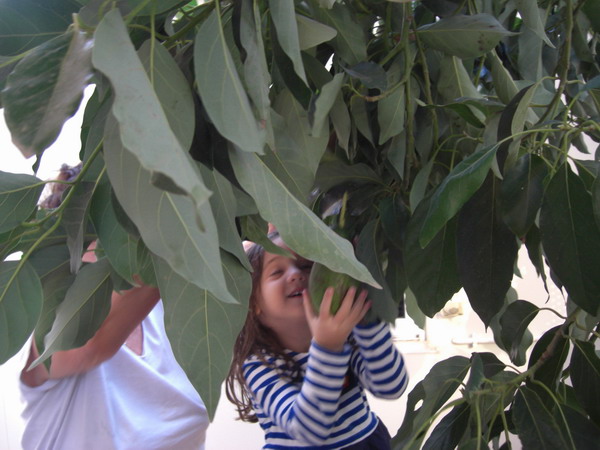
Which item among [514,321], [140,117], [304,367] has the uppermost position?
[140,117]

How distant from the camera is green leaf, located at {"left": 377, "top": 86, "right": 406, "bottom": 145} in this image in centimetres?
38

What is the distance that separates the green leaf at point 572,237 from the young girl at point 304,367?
472mm

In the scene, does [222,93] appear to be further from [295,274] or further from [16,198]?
[295,274]

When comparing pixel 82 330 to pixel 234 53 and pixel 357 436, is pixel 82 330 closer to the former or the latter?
pixel 234 53

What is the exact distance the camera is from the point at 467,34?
376 millimetres

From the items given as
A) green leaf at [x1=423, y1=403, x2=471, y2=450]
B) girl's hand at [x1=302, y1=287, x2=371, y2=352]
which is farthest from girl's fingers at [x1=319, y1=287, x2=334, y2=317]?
green leaf at [x1=423, y1=403, x2=471, y2=450]

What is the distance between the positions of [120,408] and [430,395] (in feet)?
3.17

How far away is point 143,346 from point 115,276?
106cm

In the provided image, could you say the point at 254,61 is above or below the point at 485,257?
above

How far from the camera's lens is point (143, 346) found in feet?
4.60

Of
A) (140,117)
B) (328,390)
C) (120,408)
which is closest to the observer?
(140,117)

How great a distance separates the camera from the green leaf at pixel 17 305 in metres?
0.30

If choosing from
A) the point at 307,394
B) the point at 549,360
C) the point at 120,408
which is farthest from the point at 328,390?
the point at 549,360

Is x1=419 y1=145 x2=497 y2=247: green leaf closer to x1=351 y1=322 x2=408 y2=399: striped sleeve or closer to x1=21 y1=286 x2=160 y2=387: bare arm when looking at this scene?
x1=351 y1=322 x2=408 y2=399: striped sleeve
